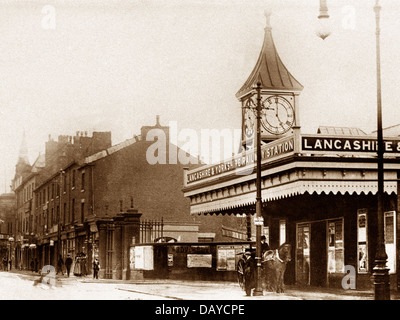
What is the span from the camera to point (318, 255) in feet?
98.3

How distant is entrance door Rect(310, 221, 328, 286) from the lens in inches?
1166

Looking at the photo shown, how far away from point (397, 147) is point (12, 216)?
286ft

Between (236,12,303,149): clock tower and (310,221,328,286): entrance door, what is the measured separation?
160 inches

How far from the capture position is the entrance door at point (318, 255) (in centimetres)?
2961

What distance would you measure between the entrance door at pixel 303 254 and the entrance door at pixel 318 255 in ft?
1.34

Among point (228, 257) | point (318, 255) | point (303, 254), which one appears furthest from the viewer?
point (228, 257)

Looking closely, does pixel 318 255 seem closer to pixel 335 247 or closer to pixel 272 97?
pixel 335 247

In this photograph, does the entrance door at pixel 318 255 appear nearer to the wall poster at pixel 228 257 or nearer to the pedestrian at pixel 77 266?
the wall poster at pixel 228 257

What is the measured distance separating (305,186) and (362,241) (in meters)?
3.69

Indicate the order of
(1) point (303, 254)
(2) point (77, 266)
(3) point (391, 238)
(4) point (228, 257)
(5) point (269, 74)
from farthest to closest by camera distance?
(2) point (77, 266), (4) point (228, 257), (5) point (269, 74), (1) point (303, 254), (3) point (391, 238)

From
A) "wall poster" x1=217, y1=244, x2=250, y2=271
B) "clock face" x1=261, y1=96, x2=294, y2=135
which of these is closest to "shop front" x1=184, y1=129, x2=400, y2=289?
"wall poster" x1=217, y1=244, x2=250, y2=271

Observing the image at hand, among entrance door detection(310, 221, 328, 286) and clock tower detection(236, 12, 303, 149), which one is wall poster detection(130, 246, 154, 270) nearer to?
clock tower detection(236, 12, 303, 149)

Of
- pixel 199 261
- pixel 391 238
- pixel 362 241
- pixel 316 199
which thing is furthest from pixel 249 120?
pixel 391 238
